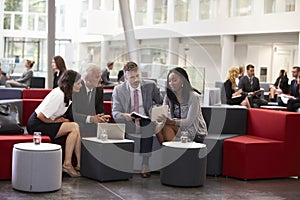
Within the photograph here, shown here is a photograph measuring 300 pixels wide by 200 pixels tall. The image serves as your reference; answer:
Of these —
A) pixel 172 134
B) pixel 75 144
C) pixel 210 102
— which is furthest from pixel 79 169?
pixel 210 102

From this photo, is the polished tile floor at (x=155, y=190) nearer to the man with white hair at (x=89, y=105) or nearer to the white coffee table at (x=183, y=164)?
the white coffee table at (x=183, y=164)

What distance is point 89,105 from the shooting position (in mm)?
6598

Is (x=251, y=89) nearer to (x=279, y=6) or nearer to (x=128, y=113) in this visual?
(x=279, y=6)

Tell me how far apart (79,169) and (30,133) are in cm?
68

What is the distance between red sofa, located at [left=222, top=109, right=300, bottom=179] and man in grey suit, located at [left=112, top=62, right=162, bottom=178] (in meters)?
0.96

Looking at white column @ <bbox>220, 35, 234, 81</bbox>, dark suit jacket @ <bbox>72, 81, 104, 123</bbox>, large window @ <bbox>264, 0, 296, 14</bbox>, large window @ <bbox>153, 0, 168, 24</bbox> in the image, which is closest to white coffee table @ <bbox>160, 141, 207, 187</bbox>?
dark suit jacket @ <bbox>72, 81, 104, 123</bbox>

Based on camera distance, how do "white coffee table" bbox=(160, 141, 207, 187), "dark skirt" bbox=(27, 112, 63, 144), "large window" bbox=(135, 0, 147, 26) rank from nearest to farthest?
"white coffee table" bbox=(160, 141, 207, 187) < "dark skirt" bbox=(27, 112, 63, 144) < "large window" bbox=(135, 0, 147, 26)

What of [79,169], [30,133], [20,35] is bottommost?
[79,169]

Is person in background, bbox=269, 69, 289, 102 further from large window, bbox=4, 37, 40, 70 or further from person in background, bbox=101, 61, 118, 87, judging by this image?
large window, bbox=4, 37, 40, 70

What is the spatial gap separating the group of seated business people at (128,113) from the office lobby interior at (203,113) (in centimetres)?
17

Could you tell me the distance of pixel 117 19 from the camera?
27.2 metres

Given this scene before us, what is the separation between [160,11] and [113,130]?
18930mm

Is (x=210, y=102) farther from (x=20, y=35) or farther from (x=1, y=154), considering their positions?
(x=20, y=35)

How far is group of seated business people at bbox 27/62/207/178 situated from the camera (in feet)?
20.4
